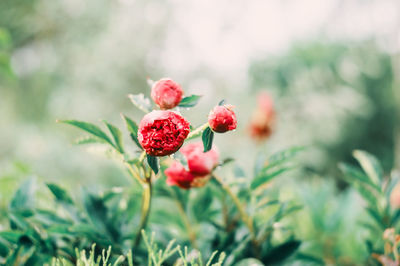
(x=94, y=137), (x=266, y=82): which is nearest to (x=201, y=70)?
(x=266, y=82)

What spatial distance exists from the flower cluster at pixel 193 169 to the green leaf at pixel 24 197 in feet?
0.58

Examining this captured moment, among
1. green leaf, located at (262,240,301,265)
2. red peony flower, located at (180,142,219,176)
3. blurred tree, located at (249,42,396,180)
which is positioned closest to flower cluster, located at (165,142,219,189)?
red peony flower, located at (180,142,219,176)

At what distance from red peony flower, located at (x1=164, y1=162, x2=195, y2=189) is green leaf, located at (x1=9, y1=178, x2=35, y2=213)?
0.56 ft

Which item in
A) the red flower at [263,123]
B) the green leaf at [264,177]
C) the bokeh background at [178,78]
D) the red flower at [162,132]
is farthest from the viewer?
the bokeh background at [178,78]

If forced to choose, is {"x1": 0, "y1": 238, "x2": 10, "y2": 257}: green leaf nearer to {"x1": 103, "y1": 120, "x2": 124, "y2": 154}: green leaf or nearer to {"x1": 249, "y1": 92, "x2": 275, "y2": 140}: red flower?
{"x1": 103, "y1": 120, "x2": 124, "y2": 154}: green leaf

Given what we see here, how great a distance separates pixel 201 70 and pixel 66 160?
1.40 meters

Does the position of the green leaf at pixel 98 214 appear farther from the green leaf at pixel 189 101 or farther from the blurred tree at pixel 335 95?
the blurred tree at pixel 335 95

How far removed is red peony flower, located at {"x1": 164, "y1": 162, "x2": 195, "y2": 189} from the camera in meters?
0.33

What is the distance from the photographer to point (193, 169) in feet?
1.07

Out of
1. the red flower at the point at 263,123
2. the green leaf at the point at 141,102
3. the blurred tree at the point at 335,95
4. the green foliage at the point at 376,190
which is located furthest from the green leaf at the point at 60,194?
the blurred tree at the point at 335,95

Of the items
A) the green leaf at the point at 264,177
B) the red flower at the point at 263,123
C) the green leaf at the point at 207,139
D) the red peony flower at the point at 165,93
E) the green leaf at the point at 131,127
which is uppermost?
the red flower at the point at 263,123

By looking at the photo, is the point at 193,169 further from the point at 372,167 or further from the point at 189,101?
the point at 372,167

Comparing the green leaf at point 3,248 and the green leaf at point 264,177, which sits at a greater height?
the green leaf at point 3,248

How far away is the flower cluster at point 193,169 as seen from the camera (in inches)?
12.8
